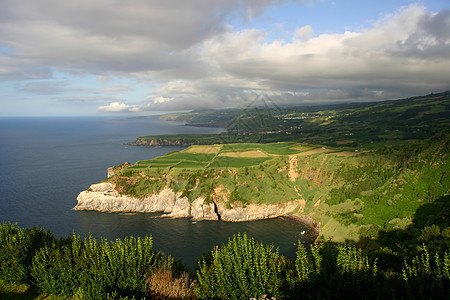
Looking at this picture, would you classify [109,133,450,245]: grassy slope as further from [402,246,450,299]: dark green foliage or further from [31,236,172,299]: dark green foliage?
[31,236,172,299]: dark green foliage

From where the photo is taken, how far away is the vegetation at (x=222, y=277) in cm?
1666

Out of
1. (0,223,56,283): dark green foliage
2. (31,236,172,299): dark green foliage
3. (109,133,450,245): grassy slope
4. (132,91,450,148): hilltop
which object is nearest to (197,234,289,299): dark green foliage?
(31,236,172,299): dark green foliage

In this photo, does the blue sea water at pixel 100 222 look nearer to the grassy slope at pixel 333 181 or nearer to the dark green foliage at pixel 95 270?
the grassy slope at pixel 333 181

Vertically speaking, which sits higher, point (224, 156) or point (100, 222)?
point (224, 156)

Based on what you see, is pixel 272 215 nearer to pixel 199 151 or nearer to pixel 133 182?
pixel 133 182

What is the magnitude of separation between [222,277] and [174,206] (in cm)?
4507

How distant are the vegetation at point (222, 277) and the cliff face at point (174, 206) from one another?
3602cm

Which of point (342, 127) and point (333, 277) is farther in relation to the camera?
point (342, 127)

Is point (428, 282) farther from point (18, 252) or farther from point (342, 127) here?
point (342, 127)

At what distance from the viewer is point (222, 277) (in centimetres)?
1830

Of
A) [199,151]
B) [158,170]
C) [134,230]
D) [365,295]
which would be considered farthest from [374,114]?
[365,295]

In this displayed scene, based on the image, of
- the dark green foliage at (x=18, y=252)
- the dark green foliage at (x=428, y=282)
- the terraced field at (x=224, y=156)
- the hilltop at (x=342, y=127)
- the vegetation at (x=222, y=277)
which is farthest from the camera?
the hilltop at (x=342, y=127)

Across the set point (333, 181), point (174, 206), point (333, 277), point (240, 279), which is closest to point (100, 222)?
point (174, 206)

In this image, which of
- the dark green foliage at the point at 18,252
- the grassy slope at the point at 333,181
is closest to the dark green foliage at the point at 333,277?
the dark green foliage at the point at 18,252
